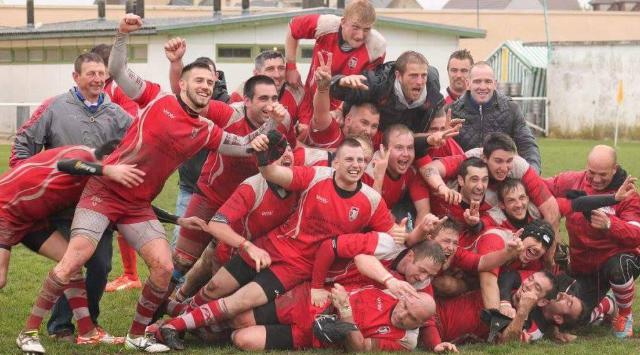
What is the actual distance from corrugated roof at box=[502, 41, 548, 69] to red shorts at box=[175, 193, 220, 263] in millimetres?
33818

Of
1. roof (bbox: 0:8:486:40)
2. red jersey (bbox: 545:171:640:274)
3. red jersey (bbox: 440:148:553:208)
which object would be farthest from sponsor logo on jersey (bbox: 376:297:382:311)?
roof (bbox: 0:8:486:40)

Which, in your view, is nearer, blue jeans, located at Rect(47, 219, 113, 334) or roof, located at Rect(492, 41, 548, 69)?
blue jeans, located at Rect(47, 219, 113, 334)

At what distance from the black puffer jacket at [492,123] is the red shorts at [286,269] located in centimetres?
259

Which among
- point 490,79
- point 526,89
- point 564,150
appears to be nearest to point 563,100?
point 526,89

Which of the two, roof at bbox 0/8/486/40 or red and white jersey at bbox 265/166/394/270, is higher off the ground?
roof at bbox 0/8/486/40

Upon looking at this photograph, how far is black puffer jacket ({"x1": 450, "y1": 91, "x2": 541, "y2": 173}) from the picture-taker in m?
9.92

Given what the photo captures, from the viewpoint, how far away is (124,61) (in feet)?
26.7

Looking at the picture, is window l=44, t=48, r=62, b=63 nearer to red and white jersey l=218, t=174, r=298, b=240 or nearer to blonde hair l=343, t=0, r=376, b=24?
blonde hair l=343, t=0, r=376, b=24

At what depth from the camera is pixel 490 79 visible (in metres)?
9.84

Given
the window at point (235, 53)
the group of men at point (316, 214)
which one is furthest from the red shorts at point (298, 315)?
the window at point (235, 53)

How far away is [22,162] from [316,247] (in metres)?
2.33

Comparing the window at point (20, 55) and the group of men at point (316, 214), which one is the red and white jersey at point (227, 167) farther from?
the window at point (20, 55)

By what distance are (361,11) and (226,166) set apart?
170 cm

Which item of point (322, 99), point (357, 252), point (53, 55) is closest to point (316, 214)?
point (357, 252)
